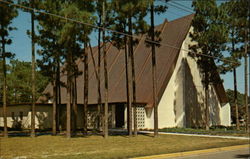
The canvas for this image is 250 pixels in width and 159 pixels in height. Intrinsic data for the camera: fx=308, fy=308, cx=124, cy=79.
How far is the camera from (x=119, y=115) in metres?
34.3

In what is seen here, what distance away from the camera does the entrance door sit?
33750 mm

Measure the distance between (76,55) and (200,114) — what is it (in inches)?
674

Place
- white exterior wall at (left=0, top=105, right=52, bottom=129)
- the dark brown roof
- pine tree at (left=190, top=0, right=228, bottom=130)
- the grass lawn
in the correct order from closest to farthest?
the grass lawn < pine tree at (left=190, top=0, right=228, bottom=130) < the dark brown roof < white exterior wall at (left=0, top=105, right=52, bottom=129)

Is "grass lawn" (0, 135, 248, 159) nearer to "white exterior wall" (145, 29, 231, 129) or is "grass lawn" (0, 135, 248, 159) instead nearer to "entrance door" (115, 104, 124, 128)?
"white exterior wall" (145, 29, 231, 129)

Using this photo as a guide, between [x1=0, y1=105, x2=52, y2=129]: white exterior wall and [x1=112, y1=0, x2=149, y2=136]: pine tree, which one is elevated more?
[x1=112, y1=0, x2=149, y2=136]: pine tree

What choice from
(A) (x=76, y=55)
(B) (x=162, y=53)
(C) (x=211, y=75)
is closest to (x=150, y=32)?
(A) (x=76, y=55)

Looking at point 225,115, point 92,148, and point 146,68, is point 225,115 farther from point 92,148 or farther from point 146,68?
point 92,148

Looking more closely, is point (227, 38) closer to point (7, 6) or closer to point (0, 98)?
point (7, 6)

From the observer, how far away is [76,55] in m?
22.0

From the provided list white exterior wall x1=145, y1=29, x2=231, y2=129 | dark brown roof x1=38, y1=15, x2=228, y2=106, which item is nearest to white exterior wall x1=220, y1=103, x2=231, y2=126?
white exterior wall x1=145, y1=29, x2=231, y2=129


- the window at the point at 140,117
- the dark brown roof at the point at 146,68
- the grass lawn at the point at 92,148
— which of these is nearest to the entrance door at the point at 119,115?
the dark brown roof at the point at 146,68

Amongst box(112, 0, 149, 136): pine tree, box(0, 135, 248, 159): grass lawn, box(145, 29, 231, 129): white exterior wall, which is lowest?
box(0, 135, 248, 159): grass lawn

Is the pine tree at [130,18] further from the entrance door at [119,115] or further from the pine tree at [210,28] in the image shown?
the entrance door at [119,115]

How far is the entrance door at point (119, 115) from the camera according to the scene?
33.8m
